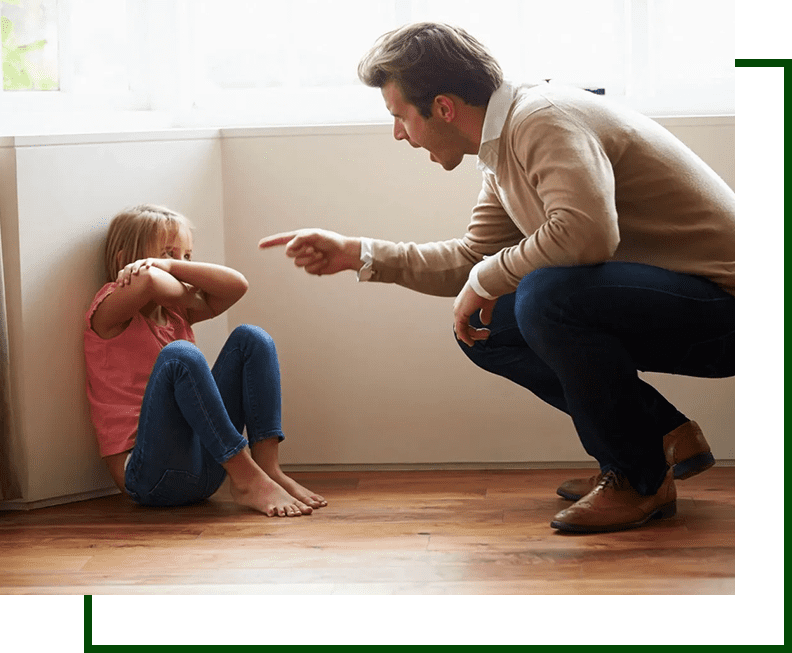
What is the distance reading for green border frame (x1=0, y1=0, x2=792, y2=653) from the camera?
1.08m

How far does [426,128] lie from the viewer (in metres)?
1.87

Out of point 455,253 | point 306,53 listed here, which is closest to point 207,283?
point 455,253

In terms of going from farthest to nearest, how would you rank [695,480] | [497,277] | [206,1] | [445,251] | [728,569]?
[206,1] → [695,480] → [445,251] → [497,277] → [728,569]

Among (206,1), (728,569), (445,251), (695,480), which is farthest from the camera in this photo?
(206,1)

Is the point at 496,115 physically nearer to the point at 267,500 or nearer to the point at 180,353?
the point at 180,353

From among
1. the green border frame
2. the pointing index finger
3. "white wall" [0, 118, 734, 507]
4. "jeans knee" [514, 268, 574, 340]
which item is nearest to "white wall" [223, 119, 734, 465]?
"white wall" [0, 118, 734, 507]

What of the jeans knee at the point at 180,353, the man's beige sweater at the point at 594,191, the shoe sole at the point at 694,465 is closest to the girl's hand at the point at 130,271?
the jeans knee at the point at 180,353

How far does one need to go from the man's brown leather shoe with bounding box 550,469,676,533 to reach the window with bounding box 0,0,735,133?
40.4 inches

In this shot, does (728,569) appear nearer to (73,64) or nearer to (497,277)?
(497,277)

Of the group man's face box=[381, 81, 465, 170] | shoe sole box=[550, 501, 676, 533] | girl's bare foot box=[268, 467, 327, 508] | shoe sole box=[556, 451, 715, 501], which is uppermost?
man's face box=[381, 81, 465, 170]

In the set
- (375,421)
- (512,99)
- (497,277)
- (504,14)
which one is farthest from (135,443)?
(504,14)

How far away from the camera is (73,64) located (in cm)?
256

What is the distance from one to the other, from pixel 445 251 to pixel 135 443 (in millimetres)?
697

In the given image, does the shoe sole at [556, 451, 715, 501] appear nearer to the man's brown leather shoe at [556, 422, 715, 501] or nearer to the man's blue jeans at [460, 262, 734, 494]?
the man's brown leather shoe at [556, 422, 715, 501]
